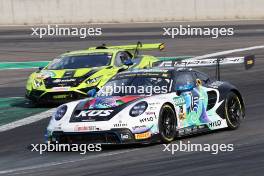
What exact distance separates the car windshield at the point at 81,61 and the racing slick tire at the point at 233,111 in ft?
17.2

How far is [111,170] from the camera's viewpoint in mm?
11000

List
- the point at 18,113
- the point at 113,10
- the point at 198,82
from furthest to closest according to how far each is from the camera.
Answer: the point at 113,10 < the point at 18,113 < the point at 198,82

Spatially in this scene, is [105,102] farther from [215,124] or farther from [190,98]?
[215,124]

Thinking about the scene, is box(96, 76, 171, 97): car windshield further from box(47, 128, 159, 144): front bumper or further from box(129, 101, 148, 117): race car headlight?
box(47, 128, 159, 144): front bumper

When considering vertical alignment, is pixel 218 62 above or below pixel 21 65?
below

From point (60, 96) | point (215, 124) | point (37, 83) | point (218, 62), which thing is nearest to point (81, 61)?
point (37, 83)

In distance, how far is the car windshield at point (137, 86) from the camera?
1385cm

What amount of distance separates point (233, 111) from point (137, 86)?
2010mm

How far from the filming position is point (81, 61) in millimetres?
19875

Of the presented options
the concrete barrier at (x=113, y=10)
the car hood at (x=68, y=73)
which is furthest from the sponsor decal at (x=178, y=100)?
the concrete barrier at (x=113, y=10)

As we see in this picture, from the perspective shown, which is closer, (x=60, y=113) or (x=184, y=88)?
(x=60, y=113)
